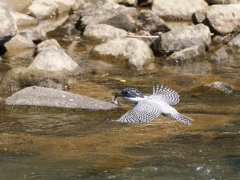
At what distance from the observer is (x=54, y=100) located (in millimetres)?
8102

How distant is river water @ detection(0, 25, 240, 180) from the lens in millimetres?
5562

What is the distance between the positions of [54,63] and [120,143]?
469 centimetres

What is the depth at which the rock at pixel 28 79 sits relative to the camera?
9.36 meters

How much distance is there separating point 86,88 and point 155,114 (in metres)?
4.09

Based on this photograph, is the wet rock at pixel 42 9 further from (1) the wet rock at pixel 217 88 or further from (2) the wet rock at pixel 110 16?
(1) the wet rock at pixel 217 88

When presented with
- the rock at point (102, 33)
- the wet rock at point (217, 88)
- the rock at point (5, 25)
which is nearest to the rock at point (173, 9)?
the rock at point (102, 33)

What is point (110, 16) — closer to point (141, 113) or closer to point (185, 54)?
point (185, 54)

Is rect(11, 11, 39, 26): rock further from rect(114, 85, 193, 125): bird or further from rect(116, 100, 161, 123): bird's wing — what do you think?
rect(116, 100, 161, 123): bird's wing

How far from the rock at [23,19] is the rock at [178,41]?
5.46m

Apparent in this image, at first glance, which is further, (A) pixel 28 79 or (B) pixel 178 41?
(B) pixel 178 41

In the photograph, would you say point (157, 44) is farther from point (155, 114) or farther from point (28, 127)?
point (155, 114)

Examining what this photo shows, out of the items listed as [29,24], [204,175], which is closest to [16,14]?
[29,24]

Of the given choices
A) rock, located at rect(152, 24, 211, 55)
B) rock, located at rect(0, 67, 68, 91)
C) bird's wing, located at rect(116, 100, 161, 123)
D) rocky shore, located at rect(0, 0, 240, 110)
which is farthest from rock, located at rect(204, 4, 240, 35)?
bird's wing, located at rect(116, 100, 161, 123)

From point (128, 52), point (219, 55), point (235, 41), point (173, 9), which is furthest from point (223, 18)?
point (128, 52)
